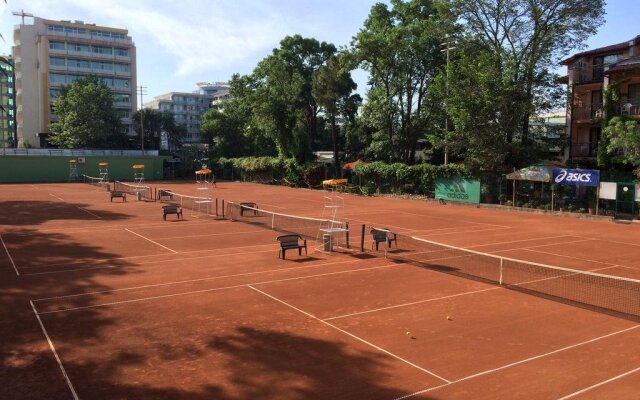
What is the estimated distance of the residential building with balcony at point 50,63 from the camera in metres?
97.0

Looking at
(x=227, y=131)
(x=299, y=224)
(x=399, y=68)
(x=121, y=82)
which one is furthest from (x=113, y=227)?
(x=121, y=82)

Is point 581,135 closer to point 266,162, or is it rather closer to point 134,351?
point 266,162

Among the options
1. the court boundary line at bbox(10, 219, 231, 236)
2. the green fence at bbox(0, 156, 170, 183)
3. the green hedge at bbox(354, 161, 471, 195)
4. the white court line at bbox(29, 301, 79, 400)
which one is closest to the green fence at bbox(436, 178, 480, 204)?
the green hedge at bbox(354, 161, 471, 195)

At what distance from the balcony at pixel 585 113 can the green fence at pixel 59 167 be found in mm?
58492

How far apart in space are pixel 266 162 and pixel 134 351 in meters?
58.9

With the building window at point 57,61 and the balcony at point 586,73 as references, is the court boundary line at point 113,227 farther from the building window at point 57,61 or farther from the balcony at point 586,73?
the building window at point 57,61

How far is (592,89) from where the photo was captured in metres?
43.6

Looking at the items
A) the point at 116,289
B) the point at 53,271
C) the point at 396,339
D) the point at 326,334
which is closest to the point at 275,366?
the point at 326,334

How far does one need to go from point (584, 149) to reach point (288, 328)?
40827 mm

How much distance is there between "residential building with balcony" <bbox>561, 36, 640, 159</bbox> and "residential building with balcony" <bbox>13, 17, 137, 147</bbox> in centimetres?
7864

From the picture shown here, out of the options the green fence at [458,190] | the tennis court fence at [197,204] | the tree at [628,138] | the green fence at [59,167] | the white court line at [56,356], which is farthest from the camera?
the green fence at [59,167]

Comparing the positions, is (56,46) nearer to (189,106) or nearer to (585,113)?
(189,106)

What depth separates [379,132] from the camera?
58.9m

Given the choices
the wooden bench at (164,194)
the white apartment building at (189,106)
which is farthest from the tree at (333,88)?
the white apartment building at (189,106)
